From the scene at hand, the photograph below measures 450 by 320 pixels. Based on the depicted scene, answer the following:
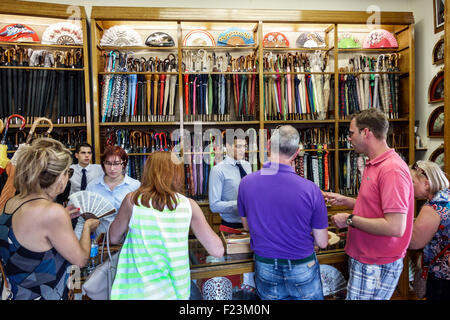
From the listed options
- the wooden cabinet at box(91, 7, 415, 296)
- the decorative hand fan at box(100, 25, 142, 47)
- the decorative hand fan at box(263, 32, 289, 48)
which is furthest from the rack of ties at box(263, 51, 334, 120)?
the decorative hand fan at box(100, 25, 142, 47)

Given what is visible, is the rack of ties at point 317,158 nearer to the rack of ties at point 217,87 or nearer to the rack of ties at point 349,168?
the rack of ties at point 349,168

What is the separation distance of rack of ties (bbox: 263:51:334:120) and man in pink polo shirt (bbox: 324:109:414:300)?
218cm

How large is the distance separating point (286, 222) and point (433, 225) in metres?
0.83

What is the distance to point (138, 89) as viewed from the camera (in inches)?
144

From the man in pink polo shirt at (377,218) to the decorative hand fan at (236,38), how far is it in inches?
95.4

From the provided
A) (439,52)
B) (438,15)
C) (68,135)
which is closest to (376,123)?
(439,52)

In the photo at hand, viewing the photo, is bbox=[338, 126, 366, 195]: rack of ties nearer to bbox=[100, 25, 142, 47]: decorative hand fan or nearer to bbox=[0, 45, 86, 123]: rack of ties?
bbox=[100, 25, 142, 47]: decorative hand fan

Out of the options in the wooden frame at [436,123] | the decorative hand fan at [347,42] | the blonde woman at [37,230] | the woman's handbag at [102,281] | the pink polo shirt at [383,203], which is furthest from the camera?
the decorative hand fan at [347,42]

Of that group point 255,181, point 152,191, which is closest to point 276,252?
point 255,181

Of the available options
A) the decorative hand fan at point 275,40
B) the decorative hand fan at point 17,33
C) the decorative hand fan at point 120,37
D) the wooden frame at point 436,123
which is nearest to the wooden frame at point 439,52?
the wooden frame at point 436,123

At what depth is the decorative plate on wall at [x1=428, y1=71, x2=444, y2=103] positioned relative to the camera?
3541mm

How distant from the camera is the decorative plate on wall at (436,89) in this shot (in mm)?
3541
